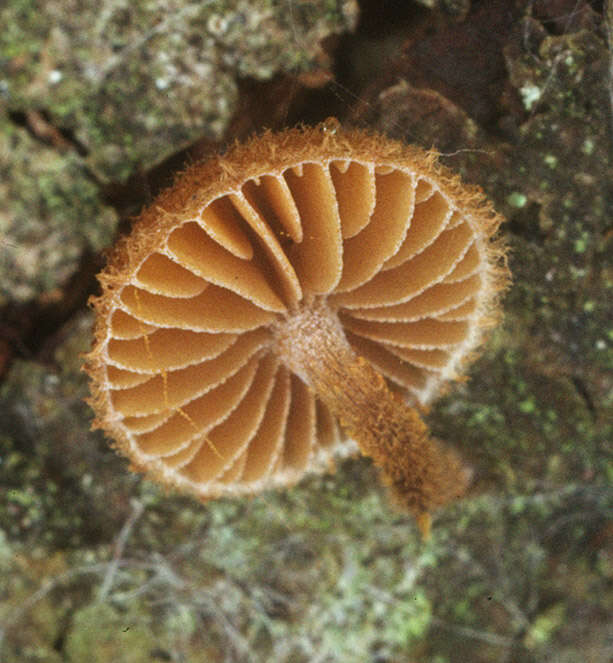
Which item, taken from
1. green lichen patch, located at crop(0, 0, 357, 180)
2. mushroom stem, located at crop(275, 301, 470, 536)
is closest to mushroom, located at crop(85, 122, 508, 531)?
mushroom stem, located at crop(275, 301, 470, 536)

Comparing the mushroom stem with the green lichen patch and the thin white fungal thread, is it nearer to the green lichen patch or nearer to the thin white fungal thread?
the thin white fungal thread

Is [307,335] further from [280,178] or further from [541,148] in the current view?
[541,148]

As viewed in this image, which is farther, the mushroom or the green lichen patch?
the green lichen patch

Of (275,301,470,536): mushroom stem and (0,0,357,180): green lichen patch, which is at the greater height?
(0,0,357,180): green lichen patch

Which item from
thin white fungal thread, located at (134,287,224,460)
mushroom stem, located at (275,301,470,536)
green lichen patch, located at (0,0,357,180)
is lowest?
thin white fungal thread, located at (134,287,224,460)

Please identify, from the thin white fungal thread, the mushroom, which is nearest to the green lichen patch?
the mushroom

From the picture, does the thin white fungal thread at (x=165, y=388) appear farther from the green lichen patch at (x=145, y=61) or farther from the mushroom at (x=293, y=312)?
the green lichen patch at (x=145, y=61)

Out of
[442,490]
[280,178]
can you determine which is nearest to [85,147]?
[280,178]

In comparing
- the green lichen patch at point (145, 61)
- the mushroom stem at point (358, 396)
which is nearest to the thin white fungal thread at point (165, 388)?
the mushroom stem at point (358, 396)
